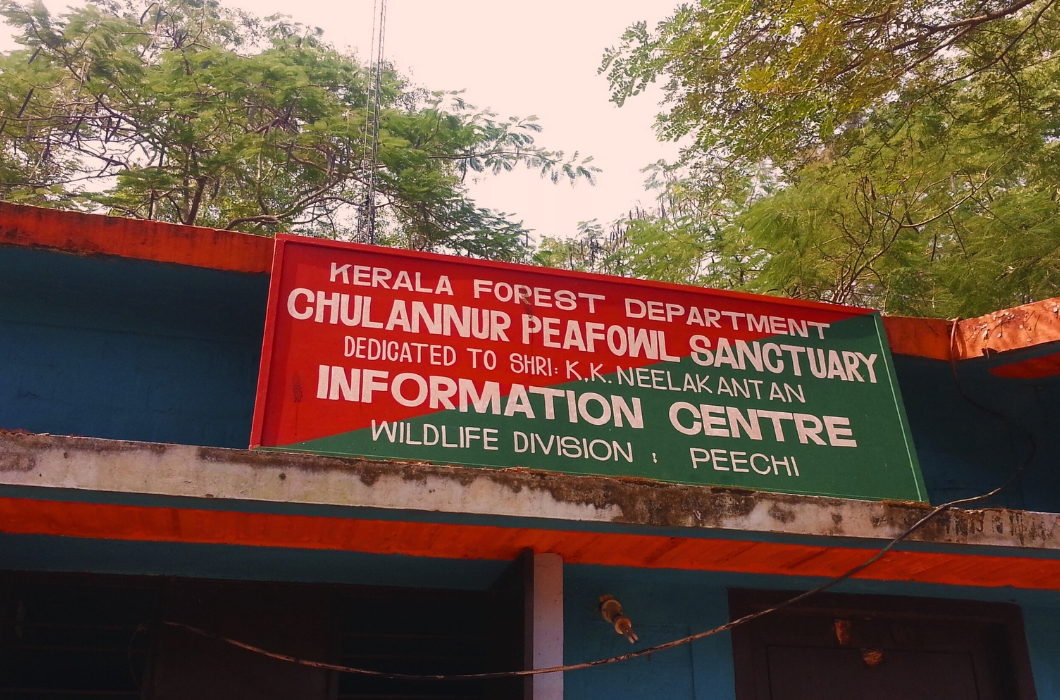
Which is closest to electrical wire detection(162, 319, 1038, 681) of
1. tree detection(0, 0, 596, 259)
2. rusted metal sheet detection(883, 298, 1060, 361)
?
rusted metal sheet detection(883, 298, 1060, 361)

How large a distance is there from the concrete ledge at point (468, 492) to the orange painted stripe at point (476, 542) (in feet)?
0.64

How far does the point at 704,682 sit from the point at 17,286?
13.3 ft

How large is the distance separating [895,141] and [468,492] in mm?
6653

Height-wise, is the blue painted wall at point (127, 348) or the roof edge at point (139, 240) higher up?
the roof edge at point (139, 240)

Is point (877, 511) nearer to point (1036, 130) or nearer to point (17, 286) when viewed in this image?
point (17, 286)

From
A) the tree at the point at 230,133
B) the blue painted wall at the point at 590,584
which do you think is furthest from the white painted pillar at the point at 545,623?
the tree at the point at 230,133

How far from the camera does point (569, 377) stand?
404 centimetres

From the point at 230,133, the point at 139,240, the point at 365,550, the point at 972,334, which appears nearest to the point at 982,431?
the point at 972,334

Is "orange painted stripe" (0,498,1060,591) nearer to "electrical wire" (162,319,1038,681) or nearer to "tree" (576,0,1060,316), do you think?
"electrical wire" (162,319,1038,681)

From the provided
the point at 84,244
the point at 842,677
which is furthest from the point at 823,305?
the point at 84,244

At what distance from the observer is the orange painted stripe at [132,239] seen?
4.36 metres

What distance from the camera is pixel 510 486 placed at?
3.46m

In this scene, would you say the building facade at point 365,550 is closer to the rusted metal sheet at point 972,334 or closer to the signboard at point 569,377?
the rusted metal sheet at point 972,334

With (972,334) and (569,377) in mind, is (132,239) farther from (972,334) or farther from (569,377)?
(972,334)
